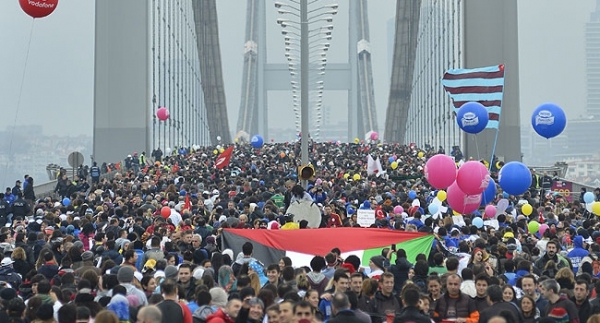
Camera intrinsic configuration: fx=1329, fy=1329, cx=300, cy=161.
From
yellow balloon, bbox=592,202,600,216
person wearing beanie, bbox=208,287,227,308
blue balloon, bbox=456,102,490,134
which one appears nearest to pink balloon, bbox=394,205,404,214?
blue balloon, bbox=456,102,490,134

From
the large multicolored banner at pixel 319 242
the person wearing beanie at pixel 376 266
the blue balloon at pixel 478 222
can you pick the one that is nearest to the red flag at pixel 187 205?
the blue balloon at pixel 478 222

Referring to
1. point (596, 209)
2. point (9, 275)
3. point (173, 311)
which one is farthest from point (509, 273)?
point (596, 209)

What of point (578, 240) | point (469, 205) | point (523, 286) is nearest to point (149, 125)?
point (469, 205)

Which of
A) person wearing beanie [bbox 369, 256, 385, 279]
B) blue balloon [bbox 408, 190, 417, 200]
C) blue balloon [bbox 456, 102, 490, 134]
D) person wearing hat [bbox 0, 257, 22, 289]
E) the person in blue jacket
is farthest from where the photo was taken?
blue balloon [bbox 408, 190, 417, 200]

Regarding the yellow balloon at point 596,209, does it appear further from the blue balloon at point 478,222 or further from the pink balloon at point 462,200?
the pink balloon at point 462,200

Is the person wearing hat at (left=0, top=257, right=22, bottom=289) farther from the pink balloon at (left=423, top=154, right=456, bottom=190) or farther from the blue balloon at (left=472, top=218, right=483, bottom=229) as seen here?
the blue balloon at (left=472, top=218, right=483, bottom=229)

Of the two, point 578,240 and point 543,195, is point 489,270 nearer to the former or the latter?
point 578,240
